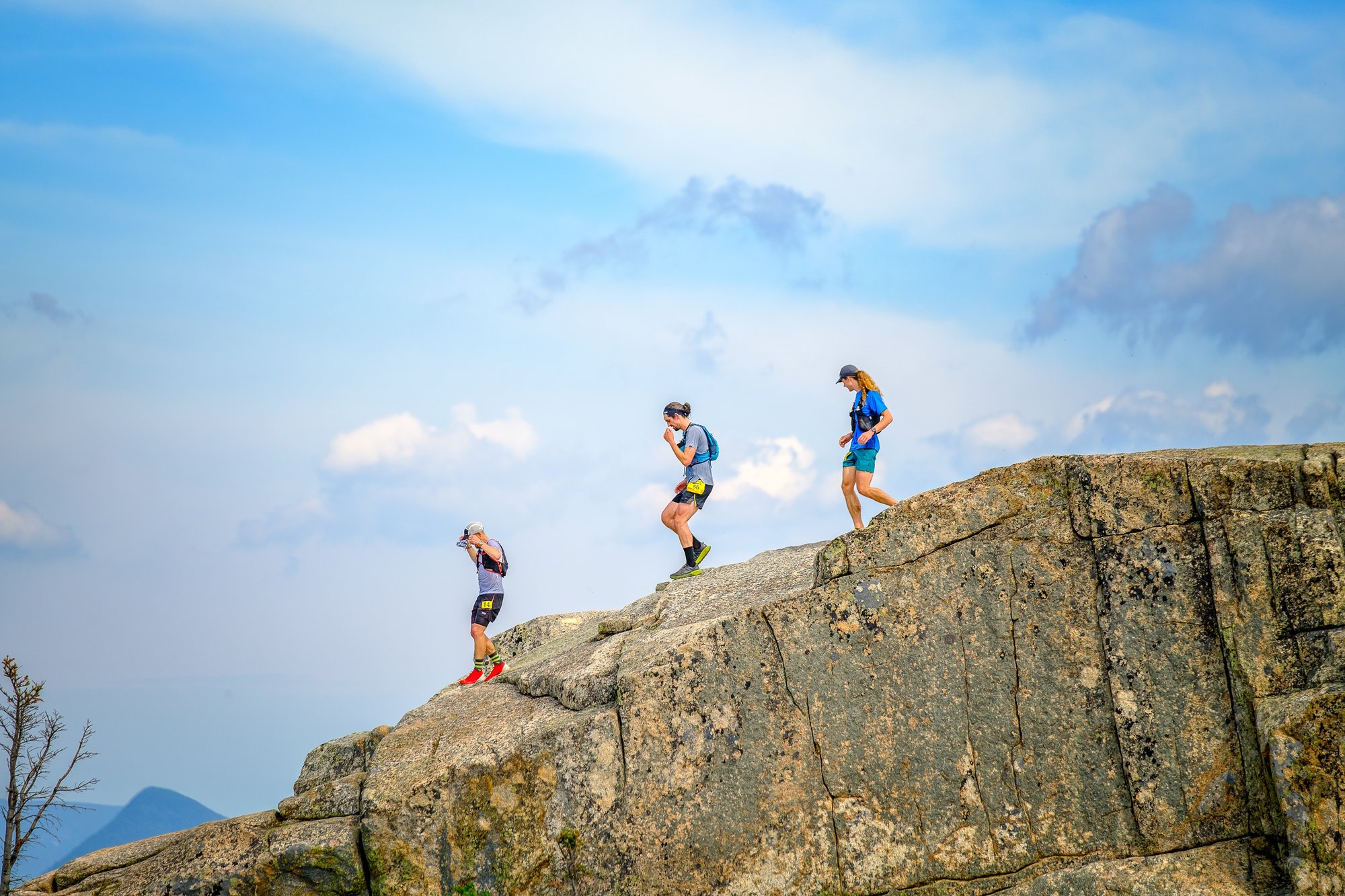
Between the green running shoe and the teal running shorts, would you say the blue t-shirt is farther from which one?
the green running shoe

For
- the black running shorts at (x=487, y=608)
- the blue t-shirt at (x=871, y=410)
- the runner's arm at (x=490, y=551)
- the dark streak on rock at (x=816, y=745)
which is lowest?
the dark streak on rock at (x=816, y=745)

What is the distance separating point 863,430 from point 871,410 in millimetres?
361

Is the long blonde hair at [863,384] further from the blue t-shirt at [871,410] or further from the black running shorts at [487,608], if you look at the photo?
the black running shorts at [487,608]

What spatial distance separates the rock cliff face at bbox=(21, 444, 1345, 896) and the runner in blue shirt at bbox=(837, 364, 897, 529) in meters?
3.42

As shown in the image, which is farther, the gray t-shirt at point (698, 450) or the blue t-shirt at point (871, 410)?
the gray t-shirt at point (698, 450)

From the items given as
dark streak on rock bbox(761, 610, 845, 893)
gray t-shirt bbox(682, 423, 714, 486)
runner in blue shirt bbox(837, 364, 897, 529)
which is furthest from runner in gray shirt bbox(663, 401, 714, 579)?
dark streak on rock bbox(761, 610, 845, 893)

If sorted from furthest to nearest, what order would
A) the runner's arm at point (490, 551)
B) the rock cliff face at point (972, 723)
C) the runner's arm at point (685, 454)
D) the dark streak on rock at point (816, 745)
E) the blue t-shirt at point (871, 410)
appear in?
the runner's arm at point (490, 551), the runner's arm at point (685, 454), the blue t-shirt at point (871, 410), the dark streak on rock at point (816, 745), the rock cliff face at point (972, 723)

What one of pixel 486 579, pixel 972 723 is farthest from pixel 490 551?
pixel 972 723

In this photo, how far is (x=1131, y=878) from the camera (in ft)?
41.1

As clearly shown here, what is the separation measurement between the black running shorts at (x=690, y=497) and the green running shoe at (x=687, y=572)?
118 cm

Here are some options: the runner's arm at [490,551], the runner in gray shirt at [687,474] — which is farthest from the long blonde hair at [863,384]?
the runner's arm at [490,551]

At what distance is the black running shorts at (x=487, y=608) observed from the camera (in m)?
19.3

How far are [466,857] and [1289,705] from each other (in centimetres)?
1090

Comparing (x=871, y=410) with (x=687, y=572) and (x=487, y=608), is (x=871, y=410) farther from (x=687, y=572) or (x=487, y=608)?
(x=487, y=608)
